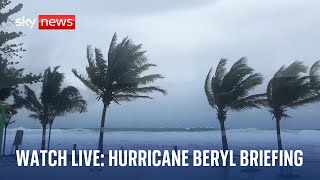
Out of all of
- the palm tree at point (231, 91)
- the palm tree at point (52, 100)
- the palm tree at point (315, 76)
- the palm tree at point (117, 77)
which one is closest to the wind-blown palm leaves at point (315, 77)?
the palm tree at point (315, 76)

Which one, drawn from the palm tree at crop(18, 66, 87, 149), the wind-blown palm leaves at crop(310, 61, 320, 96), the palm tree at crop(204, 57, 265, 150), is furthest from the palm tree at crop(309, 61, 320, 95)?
the palm tree at crop(18, 66, 87, 149)

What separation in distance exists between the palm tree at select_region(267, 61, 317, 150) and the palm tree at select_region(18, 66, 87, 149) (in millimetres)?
6795

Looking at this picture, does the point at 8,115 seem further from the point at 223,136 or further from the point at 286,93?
the point at 286,93

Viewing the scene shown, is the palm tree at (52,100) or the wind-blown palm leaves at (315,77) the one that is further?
the palm tree at (52,100)

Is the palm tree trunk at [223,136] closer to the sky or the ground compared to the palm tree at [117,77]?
closer to the ground

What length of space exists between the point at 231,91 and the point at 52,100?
24.8 ft

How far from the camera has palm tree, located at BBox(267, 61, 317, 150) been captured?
13367 mm

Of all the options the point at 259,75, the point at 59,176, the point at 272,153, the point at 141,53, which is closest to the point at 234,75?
the point at 259,75

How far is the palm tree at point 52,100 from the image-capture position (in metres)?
15.7

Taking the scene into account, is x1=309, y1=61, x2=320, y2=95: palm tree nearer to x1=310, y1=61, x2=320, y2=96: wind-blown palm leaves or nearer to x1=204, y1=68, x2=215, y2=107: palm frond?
x1=310, y1=61, x2=320, y2=96: wind-blown palm leaves

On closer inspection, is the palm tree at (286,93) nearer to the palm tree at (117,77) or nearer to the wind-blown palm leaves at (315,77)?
the wind-blown palm leaves at (315,77)

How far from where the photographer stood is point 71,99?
16.7 meters

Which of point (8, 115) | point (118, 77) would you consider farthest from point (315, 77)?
point (8, 115)

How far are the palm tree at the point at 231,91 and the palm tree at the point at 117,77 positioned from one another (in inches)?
79.9
